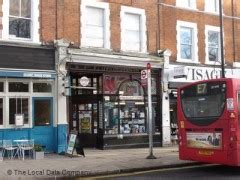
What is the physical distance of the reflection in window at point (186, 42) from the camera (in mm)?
25797

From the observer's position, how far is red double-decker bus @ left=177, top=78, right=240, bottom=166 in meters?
14.2

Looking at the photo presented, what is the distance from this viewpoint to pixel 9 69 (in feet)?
61.7

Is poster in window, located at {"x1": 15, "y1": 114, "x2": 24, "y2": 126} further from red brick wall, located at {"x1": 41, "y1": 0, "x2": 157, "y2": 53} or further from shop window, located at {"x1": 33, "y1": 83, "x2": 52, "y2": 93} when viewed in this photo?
red brick wall, located at {"x1": 41, "y1": 0, "x2": 157, "y2": 53}

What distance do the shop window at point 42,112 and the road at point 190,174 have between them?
6409 millimetres

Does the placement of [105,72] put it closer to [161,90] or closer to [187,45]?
[161,90]

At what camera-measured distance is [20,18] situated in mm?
19828

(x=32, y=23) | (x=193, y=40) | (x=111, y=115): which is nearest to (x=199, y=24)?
(x=193, y=40)

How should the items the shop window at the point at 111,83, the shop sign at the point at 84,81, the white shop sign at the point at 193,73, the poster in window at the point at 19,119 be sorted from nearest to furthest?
the poster in window at the point at 19,119 → the shop sign at the point at 84,81 → the shop window at the point at 111,83 → the white shop sign at the point at 193,73

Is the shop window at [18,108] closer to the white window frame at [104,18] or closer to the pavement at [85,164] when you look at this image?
the pavement at [85,164]

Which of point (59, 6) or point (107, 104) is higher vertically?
point (59, 6)

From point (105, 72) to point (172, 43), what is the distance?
4921mm

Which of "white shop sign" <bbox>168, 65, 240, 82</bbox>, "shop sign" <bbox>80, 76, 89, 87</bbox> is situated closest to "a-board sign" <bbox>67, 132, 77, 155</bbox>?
"shop sign" <bbox>80, 76, 89, 87</bbox>

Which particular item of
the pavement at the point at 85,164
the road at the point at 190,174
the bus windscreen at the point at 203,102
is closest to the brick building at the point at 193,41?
the pavement at the point at 85,164

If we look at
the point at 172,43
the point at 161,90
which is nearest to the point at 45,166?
the point at 161,90
